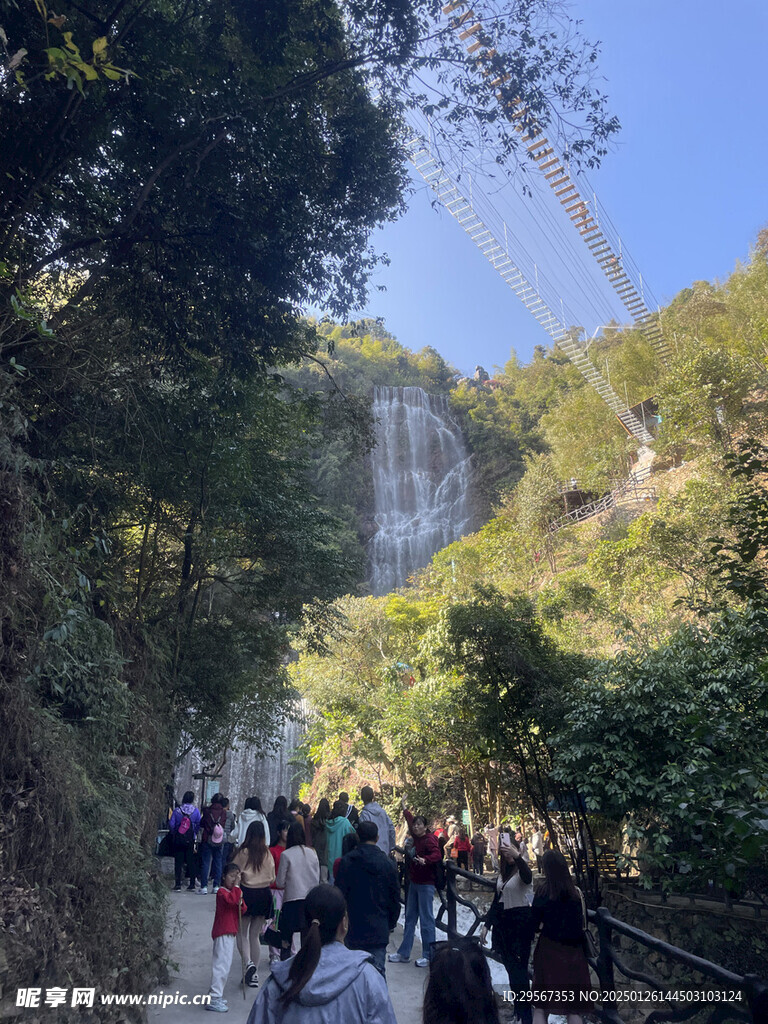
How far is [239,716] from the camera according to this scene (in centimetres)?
1348

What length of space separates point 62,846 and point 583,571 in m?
22.0

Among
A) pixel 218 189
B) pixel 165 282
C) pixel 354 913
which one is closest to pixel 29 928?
pixel 354 913

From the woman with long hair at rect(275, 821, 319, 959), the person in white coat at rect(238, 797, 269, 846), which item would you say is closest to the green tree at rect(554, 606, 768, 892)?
the person in white coat at rect(238, 797, 269, 846)

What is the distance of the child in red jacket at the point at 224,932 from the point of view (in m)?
4.72

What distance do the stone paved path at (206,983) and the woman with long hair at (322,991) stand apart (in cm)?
241

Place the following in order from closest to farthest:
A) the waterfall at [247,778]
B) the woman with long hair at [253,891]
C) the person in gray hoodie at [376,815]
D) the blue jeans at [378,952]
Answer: the blue jeans at [378,952] → the woman with long hair at [253,891] → the person in gray hoodie at [376,815] → the waterfall at [247,778]

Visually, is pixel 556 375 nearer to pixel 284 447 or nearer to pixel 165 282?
pixel 284 447

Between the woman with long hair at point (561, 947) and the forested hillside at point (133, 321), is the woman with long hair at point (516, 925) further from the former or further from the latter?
the forested hillside at point (133, 321)

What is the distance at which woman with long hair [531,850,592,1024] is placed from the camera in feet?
12.0

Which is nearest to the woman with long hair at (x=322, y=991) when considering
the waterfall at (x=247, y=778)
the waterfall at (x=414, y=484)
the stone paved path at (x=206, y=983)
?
the stone paved path at (x=206, y=983)

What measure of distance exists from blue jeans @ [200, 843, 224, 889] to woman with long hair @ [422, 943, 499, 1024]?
8635mm

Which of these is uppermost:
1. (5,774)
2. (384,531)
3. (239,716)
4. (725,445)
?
(384,531)

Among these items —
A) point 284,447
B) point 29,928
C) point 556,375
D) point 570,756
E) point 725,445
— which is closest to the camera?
point 29,928

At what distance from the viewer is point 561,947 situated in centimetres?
370
